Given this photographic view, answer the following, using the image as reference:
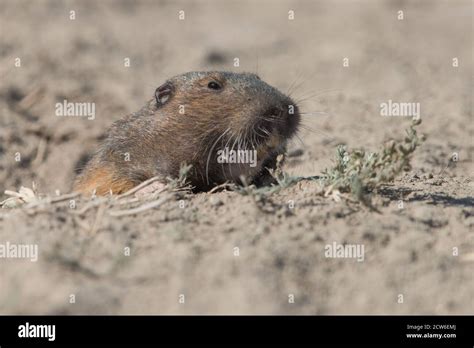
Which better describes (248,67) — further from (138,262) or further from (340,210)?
(138,262)

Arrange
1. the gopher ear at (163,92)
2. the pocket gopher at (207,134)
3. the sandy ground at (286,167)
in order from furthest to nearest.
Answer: the gopher ear at (163,92)
the pocket gopher at (207,134)
the sandy ground at (286,167)

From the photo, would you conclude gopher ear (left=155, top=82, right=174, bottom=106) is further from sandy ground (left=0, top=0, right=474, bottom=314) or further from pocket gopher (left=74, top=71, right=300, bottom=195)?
sandy ground (left=0, top=0, right=474, bottom=314)

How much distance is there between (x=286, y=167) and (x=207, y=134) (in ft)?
5.95

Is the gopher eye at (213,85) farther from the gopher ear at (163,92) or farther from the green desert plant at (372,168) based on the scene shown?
the green desert plant at (372,168)

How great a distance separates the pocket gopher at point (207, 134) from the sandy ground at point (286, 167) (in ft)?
1.23

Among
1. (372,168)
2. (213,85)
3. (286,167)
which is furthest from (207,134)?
(286,167)

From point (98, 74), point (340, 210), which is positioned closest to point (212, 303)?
point (340, 210)

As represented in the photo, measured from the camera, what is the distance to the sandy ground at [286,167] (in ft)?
11.3

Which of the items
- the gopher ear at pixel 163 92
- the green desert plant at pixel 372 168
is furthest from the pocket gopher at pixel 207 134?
the green desert plant at pixel 372 168

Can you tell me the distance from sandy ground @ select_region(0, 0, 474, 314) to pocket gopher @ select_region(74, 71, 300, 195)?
0.37 metres

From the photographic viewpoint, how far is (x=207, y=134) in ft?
16.3

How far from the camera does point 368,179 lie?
4379mm

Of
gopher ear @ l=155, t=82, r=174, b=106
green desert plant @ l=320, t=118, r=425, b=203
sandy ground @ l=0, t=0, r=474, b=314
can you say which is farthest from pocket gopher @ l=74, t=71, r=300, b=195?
green desert plant @ l=320, t=118, r=425, b=203
